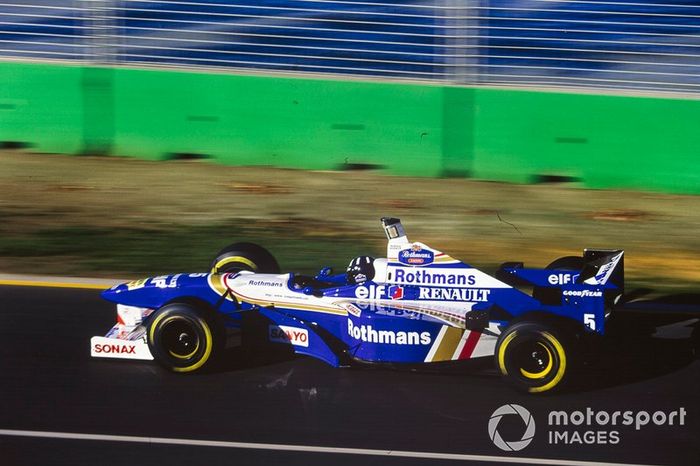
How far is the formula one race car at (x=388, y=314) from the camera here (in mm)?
6477

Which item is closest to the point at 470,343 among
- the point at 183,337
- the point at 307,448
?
the point at 307,448

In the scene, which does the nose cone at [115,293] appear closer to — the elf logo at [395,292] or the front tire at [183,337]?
the front tire at [183,337]

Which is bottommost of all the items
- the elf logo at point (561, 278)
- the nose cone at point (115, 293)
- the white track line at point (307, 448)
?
the white track line at point (307, 448)

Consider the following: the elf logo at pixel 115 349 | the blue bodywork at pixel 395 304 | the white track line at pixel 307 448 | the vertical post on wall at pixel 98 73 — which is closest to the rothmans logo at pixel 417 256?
the blue bodywork at pixel 395 304

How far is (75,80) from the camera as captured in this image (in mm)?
12891

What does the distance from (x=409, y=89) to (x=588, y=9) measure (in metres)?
2.20

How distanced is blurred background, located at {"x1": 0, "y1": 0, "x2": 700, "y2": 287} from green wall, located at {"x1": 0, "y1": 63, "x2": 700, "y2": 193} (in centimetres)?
2

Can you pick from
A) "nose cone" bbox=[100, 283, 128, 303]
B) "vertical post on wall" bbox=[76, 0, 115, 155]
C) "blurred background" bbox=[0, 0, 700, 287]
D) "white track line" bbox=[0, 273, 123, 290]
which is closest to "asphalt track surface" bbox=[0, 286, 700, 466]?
"nose cone" bbox=[100, 283, 128, 303]

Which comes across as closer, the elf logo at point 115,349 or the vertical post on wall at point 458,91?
the elf logo at point 115,349

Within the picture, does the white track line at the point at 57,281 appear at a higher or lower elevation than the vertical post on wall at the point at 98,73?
lower

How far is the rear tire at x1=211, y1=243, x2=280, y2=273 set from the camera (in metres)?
7.61

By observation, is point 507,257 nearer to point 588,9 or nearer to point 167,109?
point 588,9

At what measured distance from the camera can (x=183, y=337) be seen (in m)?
6.73

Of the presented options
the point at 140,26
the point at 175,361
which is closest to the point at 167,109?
the point at 140,26
